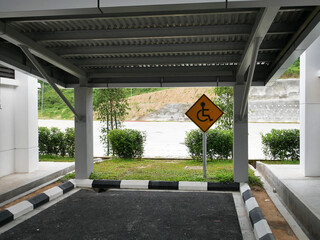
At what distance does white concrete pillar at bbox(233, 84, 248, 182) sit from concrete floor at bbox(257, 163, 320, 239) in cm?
77

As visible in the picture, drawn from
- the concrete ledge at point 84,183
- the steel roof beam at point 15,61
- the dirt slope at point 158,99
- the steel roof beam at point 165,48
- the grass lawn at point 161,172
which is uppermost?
the dirt slope at point 158,99

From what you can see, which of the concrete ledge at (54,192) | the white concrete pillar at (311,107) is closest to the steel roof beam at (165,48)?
the white concrete pillar at (311,107)

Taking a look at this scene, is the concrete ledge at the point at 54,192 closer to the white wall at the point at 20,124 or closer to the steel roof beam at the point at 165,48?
the white wall at the point at 20,124

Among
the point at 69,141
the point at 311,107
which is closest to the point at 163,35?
the point at 311,107

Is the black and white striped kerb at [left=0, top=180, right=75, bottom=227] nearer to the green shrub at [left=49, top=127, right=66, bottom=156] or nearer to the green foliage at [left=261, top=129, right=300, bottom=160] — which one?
the green shrub at [left=49, top=127, right=66, bottom=156]

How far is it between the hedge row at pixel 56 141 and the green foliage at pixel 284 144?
7.33 m

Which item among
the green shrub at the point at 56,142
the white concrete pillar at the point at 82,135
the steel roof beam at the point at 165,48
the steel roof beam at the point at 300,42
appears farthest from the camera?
the green shrub at the point at 56,142

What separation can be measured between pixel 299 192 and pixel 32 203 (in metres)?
5.09

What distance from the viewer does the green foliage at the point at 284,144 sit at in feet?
35.6

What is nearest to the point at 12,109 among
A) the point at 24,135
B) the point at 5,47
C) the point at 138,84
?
the point at 24,135

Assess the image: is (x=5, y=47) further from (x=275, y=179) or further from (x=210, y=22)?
(x=275, y=179)

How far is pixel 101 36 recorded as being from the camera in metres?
5.39

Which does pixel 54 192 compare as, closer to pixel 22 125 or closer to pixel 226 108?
pixel 22 125

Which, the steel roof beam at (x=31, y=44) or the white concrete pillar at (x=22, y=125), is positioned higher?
the steel roof beam at (x=31, y=44)
